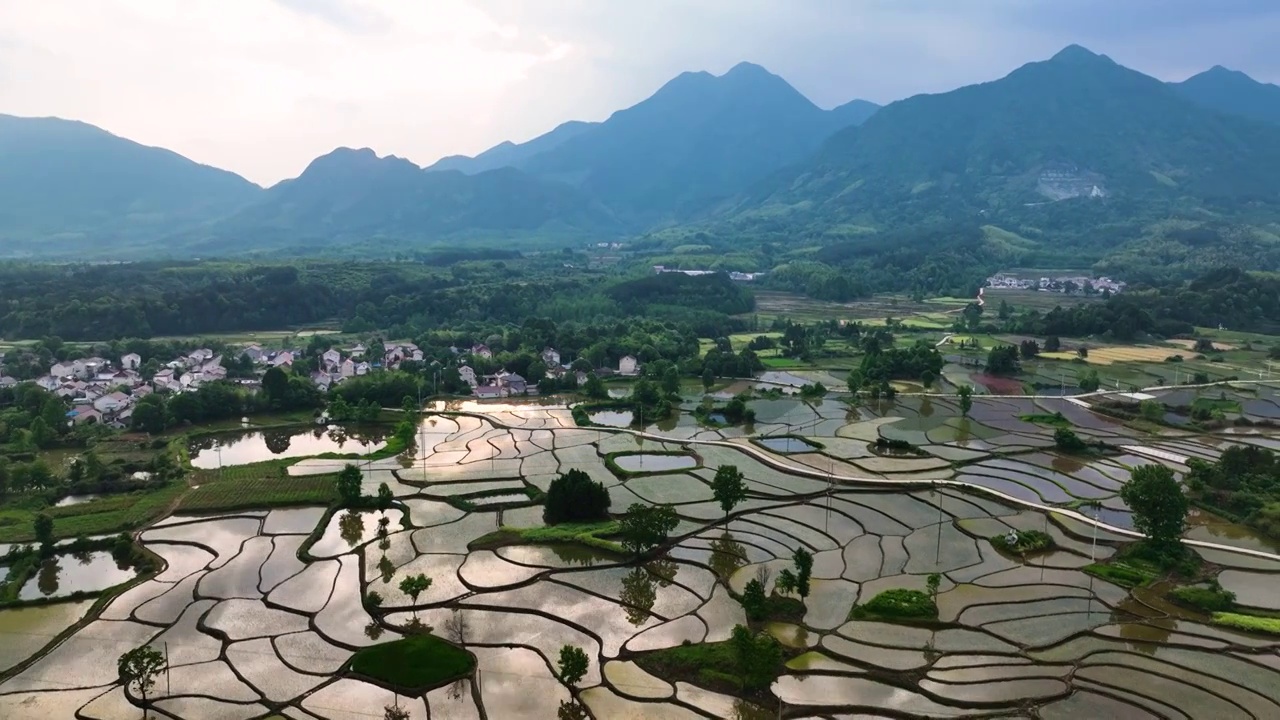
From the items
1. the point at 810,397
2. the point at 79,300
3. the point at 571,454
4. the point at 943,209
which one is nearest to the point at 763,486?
the point at 571,454

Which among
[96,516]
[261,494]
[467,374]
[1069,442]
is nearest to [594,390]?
[467,374]

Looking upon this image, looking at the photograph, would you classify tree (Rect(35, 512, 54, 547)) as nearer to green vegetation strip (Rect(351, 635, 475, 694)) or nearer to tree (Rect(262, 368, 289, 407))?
green vegetation strip (Rect(351, 635, 475, 694))

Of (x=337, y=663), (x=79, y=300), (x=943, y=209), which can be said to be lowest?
(x=337, y=663)

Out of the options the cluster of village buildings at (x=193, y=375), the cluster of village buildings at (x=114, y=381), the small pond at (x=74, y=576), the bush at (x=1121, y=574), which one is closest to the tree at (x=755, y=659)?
the bush at (x=1121, y=574)

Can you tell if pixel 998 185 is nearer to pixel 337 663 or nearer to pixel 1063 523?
pixel 1063 523

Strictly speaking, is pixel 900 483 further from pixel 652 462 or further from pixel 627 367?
pixel 627 367
